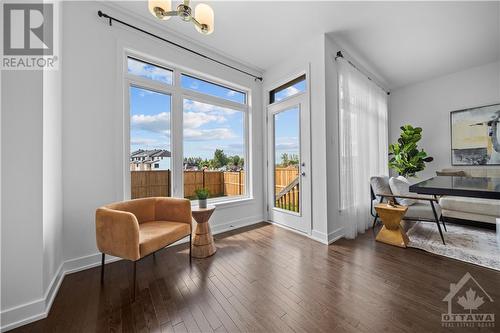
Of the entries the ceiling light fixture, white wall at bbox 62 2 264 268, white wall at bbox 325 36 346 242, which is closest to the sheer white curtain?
white wall at bbox 325 36 346 242

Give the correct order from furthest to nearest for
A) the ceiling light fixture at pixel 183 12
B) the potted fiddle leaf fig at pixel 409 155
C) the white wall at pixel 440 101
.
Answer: the potted fiddle leaf fig at pixel 409 155, the white wall at pixel 440 101, the ceiling light fixture at pixel 183 12

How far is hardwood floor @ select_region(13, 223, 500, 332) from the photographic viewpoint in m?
1.28

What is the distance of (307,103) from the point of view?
2906mm

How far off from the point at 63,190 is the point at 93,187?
0.76 ft

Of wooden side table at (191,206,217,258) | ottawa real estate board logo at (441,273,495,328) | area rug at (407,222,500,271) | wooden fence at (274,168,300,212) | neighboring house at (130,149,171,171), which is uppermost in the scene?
neighboring house at (130,149,171,171)

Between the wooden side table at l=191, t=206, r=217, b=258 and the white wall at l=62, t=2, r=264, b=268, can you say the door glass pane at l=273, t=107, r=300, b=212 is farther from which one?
the white wall at l=62, t=2, r=264, b=268

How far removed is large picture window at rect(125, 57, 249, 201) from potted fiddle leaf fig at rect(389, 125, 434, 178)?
3.22 metres

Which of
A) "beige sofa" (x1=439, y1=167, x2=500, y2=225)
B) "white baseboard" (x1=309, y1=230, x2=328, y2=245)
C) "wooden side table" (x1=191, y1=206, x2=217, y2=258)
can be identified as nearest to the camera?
"wooden side table" (x1=191, y1=206, x2=217, y2=258)

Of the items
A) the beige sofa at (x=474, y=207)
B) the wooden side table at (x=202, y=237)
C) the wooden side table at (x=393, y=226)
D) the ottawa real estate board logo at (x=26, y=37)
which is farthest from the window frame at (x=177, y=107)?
the beige sofa at (x=474, y=207)

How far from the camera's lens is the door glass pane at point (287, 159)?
317cm

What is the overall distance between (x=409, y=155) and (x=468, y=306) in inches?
127

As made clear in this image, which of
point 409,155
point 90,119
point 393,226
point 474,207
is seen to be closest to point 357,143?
point 393,226

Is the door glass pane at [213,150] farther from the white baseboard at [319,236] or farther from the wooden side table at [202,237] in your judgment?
the white baseboard at [319,236]

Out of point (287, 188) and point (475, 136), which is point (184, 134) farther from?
point (475, 136)
